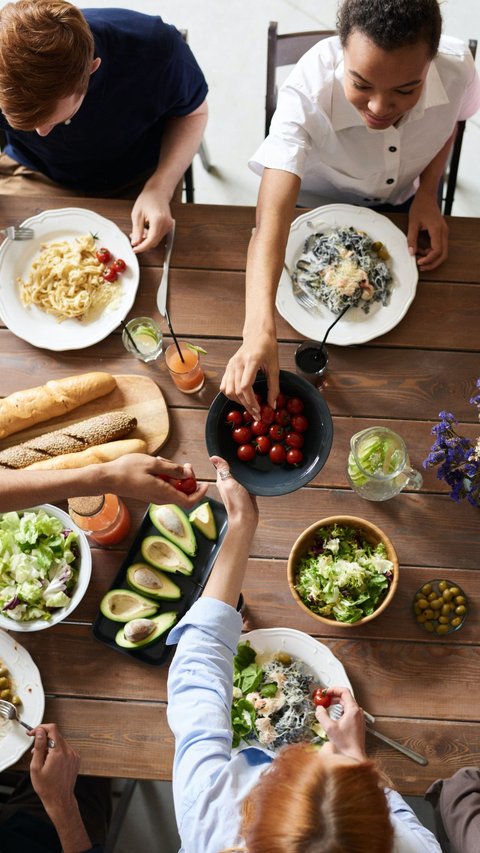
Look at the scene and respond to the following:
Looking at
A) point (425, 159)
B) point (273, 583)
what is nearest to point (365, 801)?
point (273, 583)

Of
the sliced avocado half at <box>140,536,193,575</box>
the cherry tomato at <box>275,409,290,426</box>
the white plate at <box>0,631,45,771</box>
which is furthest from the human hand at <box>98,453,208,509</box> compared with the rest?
the white plate at <box>0,631,45,771</box>

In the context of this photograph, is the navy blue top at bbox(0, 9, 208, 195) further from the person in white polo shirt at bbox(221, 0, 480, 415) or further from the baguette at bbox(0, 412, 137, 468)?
the baguette at bbox(0, 412, 137, 468)

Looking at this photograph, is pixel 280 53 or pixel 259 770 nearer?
pixel 259 770

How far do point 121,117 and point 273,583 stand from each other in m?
1.41

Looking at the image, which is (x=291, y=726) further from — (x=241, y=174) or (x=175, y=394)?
(x=241, y=174)

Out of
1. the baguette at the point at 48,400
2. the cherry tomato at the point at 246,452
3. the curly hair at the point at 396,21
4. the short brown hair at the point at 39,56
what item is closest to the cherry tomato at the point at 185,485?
the cherry tomato at the point at 246,452

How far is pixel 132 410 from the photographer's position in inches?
72.1

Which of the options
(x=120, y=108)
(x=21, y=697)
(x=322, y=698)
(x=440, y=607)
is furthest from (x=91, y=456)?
(x=120, y=108)

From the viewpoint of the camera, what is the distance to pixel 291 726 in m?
1.53

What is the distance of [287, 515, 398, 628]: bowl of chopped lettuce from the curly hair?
107 centimetres

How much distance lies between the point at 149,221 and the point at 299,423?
0.77 meters

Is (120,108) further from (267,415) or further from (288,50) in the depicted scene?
(267,415)

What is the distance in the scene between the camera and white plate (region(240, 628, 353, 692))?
5.25ft

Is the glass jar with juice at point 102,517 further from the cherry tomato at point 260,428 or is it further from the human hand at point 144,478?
the cherry tomato at point 260,428
